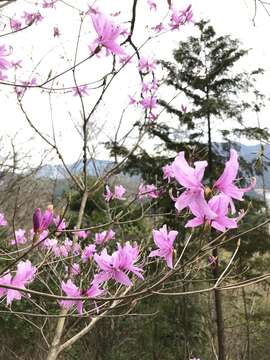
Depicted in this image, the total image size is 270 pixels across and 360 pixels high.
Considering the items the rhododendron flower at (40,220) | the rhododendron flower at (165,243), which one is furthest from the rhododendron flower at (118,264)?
the rhododendron flower at (40,220)

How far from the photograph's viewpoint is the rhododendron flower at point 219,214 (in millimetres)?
1128

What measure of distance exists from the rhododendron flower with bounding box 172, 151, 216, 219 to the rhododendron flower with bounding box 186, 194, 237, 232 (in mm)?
18

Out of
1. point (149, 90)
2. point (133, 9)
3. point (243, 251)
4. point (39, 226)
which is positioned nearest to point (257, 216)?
point (243, 251)

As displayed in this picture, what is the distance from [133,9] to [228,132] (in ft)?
21.1

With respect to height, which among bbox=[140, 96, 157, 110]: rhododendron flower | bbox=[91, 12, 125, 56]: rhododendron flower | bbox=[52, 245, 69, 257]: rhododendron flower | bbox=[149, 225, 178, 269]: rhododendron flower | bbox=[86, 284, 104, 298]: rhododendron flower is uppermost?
bbox=[140, 96, 157, 110]: rhododendron flower

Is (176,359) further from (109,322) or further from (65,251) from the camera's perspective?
(65,251)

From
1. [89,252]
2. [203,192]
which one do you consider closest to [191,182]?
[203,192]

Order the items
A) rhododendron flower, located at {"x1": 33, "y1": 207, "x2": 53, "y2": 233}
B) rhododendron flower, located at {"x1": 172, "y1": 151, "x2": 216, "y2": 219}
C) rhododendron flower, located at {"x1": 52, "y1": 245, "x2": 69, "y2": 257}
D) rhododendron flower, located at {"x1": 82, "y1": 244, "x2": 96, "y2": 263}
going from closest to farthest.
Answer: rhododendron flower, located at {"x1": 172, "y1": 151, "x2": 216, "y2": 219}, rhododendron flower, located at {"x1": 33, "y1": 207, "x2": 53, "y2": 233}, rhododendron flower, located at {"x1": 82, "y1": 244, "x2": 96, "y2": 263}, rhododendron flower, located at {"x1": 52, "y1": 245, "x2": 69, "y2": 257}

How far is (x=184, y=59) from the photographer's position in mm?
8516

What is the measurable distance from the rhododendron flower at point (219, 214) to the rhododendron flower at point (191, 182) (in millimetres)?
18

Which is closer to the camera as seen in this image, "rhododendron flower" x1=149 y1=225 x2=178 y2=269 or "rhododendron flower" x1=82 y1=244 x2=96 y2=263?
"rhododendron flower" x1=149 y1=225 x2=178 y2=269

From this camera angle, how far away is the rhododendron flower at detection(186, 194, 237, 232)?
1128mm

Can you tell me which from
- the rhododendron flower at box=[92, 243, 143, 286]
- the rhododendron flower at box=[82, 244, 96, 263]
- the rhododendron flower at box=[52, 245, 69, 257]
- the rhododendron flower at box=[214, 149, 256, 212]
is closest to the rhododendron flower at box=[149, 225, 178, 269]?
the rhododendron flower at box=[92, 243, 143, 286]

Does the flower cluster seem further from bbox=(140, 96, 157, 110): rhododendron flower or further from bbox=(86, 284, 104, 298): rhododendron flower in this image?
bbox=(140, 96, 157, 110): rhododendron flower
